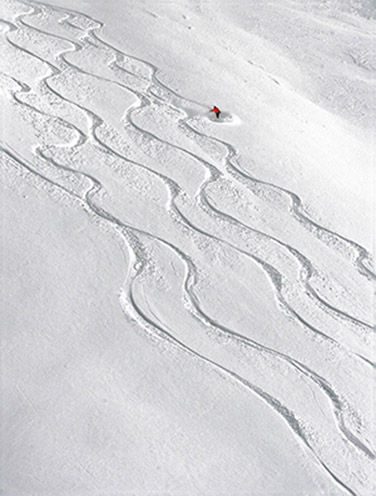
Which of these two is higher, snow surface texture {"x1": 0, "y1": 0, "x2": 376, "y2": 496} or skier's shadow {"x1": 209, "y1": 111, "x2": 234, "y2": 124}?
skier's shadow {"x1": 209, "y1": 111, "x2": 234, "y2": 124}

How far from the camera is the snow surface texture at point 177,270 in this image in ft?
6.35

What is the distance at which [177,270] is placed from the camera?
100 inches

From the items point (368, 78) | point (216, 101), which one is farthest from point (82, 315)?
point (368, 78)

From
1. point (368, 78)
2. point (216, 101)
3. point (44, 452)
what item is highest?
point (368, 78)

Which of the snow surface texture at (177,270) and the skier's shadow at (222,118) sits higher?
the skier's shadow at (222,118)

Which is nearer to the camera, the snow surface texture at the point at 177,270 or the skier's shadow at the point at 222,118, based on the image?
the snow surface texture at the point at 177,270

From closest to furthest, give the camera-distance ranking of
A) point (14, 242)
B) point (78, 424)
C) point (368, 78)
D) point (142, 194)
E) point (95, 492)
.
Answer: point (95, 492) < point (78, 424) < point (14, 242) < point (142, 194) < point (368, 78)

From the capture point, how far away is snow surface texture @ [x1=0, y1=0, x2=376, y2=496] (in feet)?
6.35

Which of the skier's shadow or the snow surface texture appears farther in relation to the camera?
the skier's shadow

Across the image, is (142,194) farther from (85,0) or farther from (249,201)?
(85,0)

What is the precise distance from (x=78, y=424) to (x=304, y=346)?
2.70 ft

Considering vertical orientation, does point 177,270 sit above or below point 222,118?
below

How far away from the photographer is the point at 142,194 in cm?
289

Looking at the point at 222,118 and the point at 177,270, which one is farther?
the point at 222,118
